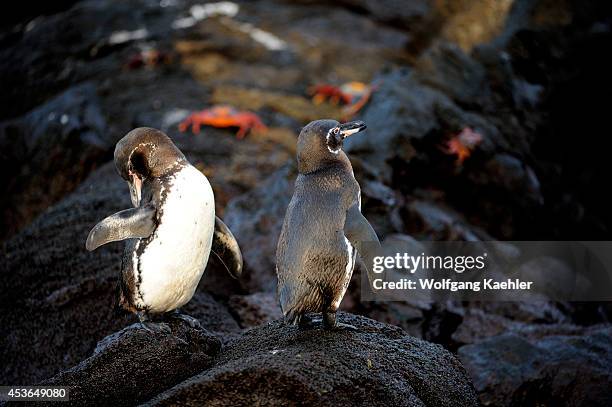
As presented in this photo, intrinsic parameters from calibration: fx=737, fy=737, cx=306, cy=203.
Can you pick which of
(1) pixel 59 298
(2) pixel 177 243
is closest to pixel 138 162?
(2) pixel 177 243

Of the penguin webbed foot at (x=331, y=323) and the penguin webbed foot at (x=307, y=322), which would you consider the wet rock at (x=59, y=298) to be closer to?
the penguin webbed foot at (x=307, y=322)

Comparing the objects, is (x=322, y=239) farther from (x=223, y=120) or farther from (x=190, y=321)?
(x=223, y=120)

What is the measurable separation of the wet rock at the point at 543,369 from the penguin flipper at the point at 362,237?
2141 mm

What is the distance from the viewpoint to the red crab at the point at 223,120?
871 centimetres

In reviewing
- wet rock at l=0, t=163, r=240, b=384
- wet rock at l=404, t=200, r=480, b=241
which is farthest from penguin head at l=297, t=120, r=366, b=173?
wet rock at l=404, t=200, r=480, b=241

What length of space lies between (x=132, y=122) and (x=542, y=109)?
541 cm

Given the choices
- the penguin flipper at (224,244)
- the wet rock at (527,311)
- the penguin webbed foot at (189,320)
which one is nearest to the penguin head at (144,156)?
the penguin flipper at (224,244)

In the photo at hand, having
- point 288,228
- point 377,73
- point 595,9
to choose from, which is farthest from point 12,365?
point 595,9

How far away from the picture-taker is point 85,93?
1019 centimetres

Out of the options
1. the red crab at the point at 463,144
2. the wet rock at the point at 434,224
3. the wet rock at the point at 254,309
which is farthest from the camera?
the red crab at the point at 463,144

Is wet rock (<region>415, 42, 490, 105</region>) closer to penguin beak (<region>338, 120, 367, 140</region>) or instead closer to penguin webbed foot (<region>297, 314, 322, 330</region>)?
penguin beak (<region>338, 120, 367, 140</region>)

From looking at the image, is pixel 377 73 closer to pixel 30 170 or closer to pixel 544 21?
pixel 544 21

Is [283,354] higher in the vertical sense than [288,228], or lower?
lower

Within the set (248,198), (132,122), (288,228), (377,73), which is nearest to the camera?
(288,228)
